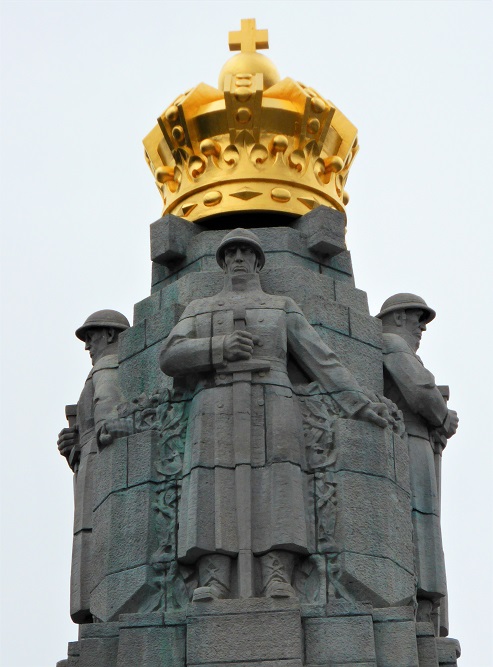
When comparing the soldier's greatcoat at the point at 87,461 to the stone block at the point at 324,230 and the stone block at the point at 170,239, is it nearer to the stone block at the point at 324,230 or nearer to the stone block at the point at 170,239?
the stone block at the point at 170,239

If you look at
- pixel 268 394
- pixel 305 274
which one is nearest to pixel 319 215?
pixel 305 274

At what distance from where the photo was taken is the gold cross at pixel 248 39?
22.7m

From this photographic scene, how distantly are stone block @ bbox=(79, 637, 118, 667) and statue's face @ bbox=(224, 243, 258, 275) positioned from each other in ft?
13.7

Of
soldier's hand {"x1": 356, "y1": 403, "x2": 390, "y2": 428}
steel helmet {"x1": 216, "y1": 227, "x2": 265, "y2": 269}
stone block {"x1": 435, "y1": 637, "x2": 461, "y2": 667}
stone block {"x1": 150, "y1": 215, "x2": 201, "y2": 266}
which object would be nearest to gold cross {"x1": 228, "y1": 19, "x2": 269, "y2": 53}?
stone block {"x1": 150, "y1": 215, "x2": 201, "y2": 266}

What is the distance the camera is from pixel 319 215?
20656mm

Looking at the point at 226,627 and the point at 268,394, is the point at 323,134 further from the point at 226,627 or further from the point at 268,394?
the point at 226,627

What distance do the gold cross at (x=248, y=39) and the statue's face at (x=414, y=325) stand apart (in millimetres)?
4269

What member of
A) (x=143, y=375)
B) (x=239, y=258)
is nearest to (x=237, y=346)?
(x=239, y=258)

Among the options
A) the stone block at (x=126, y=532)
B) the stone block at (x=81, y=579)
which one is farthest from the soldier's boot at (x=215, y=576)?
the stone block at (x=81, y=579)

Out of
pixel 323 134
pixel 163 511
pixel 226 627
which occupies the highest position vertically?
pixel 323 134

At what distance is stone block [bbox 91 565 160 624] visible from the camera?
1802cm

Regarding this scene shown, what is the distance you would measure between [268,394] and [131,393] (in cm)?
189

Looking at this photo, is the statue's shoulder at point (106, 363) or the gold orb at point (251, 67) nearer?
the statue's shoulder at point (106, 363)

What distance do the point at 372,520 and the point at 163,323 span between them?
335 centimetres
